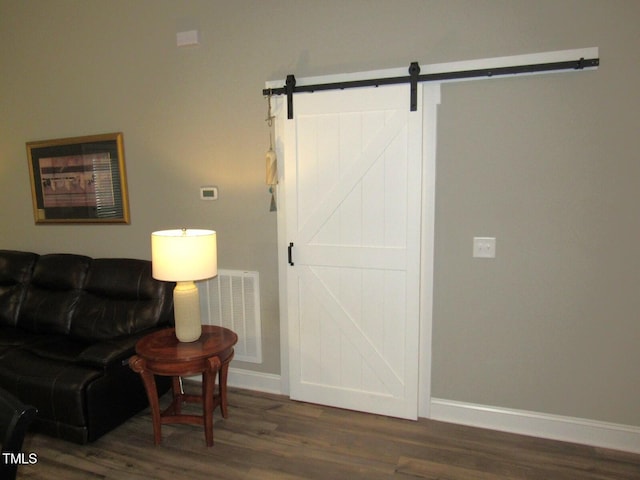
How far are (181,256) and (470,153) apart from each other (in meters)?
1.77

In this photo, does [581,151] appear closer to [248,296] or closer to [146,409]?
[248,296]

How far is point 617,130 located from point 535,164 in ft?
1.35

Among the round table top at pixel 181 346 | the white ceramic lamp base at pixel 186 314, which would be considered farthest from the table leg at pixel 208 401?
the white ceramic lamp base at pixel 186 314

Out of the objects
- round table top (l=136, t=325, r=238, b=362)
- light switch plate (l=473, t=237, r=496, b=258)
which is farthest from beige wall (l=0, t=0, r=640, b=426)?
round table top (l=136, t=325, r=238, b=362)

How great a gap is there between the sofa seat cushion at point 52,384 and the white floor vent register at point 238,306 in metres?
0.89

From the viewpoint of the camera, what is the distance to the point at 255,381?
2.97 metres

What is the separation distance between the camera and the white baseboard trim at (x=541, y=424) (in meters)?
2.23

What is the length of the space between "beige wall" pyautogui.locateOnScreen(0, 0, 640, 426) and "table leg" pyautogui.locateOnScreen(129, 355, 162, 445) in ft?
2.68

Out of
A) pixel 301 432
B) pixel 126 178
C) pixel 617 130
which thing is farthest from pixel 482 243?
pixel 126 178

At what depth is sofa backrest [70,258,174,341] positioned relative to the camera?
109 inches

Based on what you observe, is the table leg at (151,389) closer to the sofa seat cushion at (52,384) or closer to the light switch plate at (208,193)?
→ the sofa seat cushion at (52,384)

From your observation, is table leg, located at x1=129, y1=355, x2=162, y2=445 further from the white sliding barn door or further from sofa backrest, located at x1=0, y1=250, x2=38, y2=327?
sofa backrest, located at x1=0, y1=250, x2=38, y2=327

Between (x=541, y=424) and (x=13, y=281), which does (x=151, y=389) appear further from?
(x=541, y=424)

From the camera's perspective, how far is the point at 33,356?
249cm
